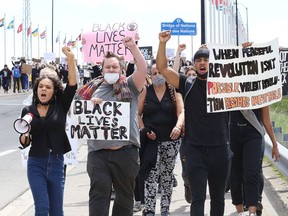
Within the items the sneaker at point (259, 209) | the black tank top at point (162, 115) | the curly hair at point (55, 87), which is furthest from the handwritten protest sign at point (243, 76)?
the curly hair at point (55, 87)

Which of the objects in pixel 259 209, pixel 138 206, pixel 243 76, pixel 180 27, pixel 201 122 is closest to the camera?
pixel 201 122

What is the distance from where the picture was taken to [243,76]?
7156 millimetres

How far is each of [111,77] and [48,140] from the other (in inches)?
31.2

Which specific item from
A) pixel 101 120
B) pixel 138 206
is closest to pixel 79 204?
pixel 138 206

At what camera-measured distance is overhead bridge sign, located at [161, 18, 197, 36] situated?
21566 mm

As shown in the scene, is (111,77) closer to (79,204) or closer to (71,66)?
(71,66)

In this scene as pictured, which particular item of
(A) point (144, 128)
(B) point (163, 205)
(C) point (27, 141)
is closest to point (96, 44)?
(A) point (144, 128)

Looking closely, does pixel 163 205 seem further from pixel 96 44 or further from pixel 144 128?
pixel 96 44

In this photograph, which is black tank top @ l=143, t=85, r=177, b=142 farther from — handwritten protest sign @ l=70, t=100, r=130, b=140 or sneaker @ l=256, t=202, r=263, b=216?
handwritten protest sign @ l=70, t=100, r=130, b=140

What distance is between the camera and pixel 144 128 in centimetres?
791

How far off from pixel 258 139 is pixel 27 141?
8.79 ft

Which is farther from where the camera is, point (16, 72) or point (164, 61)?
point (16, 72)

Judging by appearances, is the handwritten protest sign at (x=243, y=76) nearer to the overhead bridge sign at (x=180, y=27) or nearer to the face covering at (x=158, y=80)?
the face covering at (x=158, y=80)

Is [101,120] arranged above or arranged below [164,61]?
below
